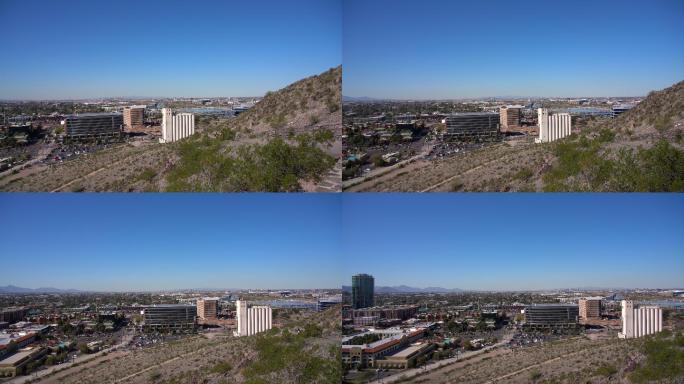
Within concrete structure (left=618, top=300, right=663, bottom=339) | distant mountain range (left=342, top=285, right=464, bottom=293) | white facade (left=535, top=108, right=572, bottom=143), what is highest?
white facade (left=535, top=108, right=572, bottom=143)

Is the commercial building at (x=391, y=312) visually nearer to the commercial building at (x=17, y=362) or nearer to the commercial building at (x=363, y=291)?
the commercial building at (x=363, y=291)

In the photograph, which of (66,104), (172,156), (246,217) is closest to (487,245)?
(246,217)

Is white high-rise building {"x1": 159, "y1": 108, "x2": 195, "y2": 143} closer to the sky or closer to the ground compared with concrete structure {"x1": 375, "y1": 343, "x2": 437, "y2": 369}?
closer to the sky

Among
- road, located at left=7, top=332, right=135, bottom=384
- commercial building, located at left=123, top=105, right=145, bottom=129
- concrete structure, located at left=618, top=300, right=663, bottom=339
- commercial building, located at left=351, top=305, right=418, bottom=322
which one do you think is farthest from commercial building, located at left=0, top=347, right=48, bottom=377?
concrete structure, located at left=618, top=300, right=663, bottom=339

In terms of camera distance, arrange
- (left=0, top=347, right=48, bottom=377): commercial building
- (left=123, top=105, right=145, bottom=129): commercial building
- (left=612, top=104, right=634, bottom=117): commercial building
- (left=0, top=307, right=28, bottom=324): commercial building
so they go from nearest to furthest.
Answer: (left=0, top=347, right=48, bottom=377): commercial building < (left=0, top=307, right=28, bottom=324): commercial building < (left=123, top=105, right=145, bottom=129): commercial building < (left=612, top=104, right=634, bottom=117): commercial building

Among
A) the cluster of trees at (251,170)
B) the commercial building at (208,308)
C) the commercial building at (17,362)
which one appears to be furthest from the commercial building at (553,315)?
the commercial building at (17,362)

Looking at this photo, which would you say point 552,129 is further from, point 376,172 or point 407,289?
point 407,289

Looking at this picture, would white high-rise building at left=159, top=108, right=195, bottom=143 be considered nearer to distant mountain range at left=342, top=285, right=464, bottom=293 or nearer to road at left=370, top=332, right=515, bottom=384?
distant mountain range at left=342, top=285, right=464, bottom=293
